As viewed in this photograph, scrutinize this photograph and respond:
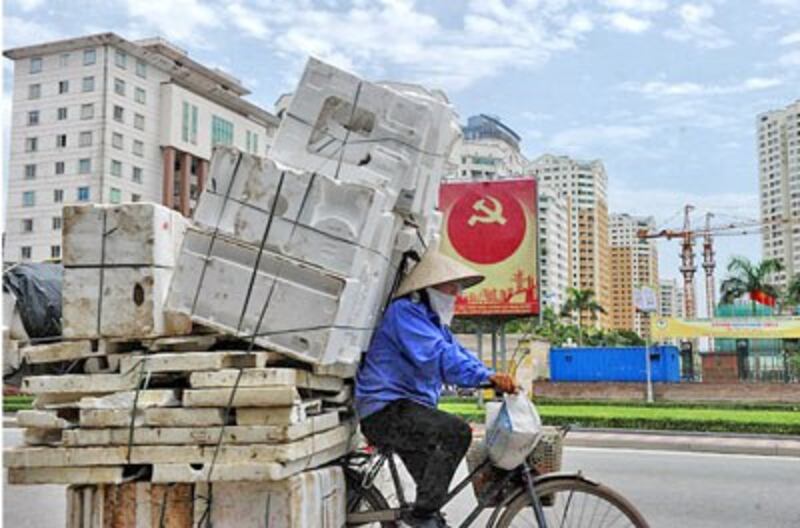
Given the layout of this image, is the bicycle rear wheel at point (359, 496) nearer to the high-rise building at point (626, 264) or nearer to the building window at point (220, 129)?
the building window at point (220, 129)

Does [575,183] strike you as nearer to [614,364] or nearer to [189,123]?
[189,123]

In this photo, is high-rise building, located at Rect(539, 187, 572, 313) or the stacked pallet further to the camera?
high-rise building, located at Rect(539, 187, 572, 313)

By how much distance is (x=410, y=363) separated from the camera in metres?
3.67

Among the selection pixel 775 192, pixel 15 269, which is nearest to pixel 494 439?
pixel 15 269

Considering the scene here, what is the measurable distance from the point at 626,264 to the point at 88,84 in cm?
7625

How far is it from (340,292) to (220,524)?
1017 millimetres

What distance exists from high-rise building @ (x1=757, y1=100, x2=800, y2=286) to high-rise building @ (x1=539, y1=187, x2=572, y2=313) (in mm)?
21510

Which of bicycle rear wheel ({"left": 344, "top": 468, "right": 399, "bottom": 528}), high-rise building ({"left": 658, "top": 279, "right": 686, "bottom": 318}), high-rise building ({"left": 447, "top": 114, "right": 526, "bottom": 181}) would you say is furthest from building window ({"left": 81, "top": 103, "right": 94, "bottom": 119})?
high-rise building ({"left": 658, "top": 279, "right": 686, "bottom": 318})

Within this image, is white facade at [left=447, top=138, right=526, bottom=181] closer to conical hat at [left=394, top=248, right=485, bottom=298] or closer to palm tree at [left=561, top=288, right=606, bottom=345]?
palm tree at [left=561, top=288, right=606, bottom=345]

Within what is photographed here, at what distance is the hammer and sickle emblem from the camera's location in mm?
19234

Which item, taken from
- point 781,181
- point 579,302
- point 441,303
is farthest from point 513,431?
point 781,181

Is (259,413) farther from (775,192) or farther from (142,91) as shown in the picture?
(775,192)

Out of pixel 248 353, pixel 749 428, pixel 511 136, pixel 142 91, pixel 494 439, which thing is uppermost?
pixel 511 136

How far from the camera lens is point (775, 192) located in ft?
281
